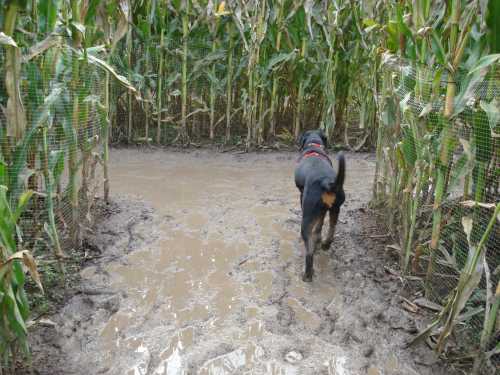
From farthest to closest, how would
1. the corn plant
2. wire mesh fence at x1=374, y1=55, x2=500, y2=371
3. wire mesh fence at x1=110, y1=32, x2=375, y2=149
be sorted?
wire mesh fence at x1=110, y1=32, x2=375, y2=149, wire mesh fence at x1=374, y1=55, x2=500, y2=371, the corn plant

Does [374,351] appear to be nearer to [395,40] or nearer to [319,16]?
[395,40]

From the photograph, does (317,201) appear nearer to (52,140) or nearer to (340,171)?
(340,171)

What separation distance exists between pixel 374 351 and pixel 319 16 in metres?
6.12

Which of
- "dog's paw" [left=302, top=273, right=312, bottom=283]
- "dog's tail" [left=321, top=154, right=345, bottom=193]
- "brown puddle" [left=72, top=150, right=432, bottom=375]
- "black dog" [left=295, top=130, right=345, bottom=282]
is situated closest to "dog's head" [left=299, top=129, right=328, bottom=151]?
"brown puddle" [left=72, top=150, right=432, bottom=375]

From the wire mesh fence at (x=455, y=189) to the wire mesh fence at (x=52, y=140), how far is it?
2.44 m

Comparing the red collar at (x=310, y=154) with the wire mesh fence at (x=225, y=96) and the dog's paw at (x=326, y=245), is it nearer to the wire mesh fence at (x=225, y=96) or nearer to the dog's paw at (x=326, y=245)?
the dog's paw at (x=326, y=245)

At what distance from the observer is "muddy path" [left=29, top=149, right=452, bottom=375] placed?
2.49 meters

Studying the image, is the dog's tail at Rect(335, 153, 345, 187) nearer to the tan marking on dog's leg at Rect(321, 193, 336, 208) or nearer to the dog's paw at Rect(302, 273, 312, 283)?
the tan marking on dog's leg at Rect(321, 193, 336, 208)

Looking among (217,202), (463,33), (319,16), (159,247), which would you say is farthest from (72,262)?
(319,16)

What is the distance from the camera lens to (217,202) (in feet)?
16.9

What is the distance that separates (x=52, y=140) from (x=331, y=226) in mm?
2421

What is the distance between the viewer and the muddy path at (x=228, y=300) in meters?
2.49

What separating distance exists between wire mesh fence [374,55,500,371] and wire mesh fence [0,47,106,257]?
2442 mm

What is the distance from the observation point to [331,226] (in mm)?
3803
